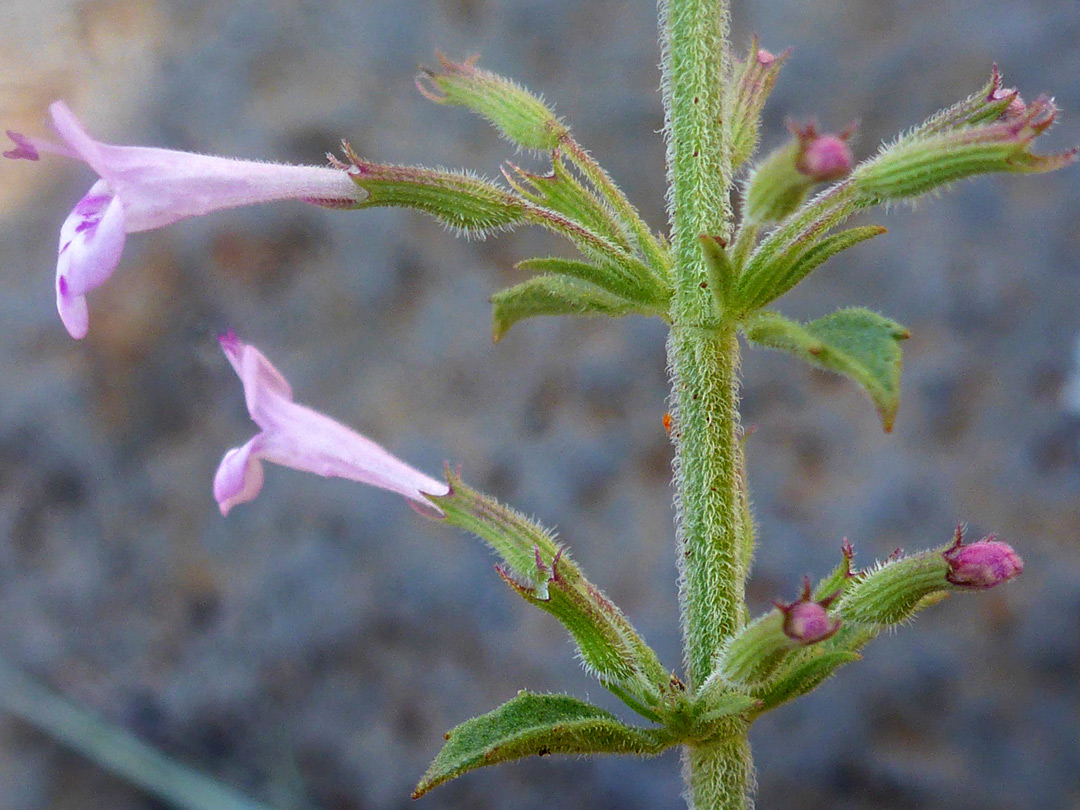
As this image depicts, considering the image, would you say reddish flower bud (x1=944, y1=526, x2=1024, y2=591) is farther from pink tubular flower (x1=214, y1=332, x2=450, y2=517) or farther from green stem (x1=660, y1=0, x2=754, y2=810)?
pink tubular flower (x1=214, y1=332, x2=450, y2=517)

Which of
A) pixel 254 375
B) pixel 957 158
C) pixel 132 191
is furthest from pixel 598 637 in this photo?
pixel 132 191

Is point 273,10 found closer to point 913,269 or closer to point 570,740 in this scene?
point 913,269

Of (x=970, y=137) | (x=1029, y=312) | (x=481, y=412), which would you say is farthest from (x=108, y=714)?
(x=1029, y=312)

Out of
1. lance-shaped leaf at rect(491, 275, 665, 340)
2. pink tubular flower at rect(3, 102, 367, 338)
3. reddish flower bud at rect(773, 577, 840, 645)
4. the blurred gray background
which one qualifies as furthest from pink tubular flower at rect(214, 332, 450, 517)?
the blurred gray background

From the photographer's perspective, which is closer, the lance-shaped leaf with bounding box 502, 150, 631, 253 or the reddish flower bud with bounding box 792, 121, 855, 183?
the reddish flower bud with bounding box 792, 121, 855, 183

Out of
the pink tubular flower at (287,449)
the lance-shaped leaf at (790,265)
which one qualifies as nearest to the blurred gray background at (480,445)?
the pink tubular flower at (287,449)

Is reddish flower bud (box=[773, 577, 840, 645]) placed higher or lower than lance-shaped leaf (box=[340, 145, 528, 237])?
lower

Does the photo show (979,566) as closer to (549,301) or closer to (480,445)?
(549,301)
